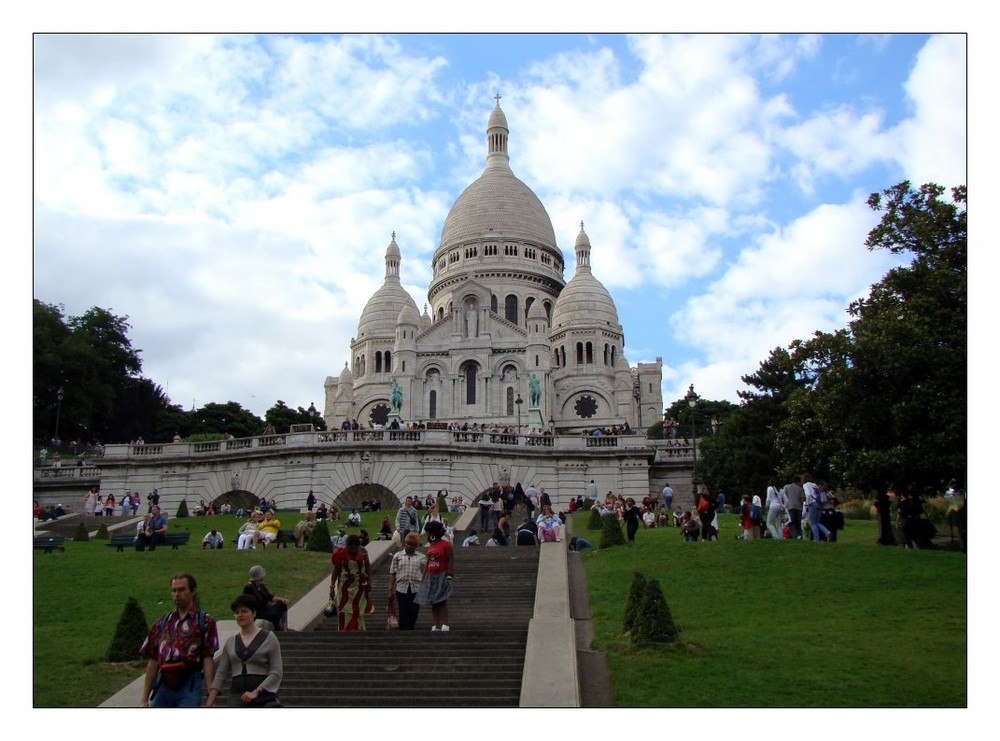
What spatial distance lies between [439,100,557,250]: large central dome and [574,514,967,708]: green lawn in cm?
8341

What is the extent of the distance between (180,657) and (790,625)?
9617 mm

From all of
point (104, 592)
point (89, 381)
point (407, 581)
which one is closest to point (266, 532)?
point (104, 592)

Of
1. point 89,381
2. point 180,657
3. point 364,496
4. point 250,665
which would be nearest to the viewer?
point 180,657

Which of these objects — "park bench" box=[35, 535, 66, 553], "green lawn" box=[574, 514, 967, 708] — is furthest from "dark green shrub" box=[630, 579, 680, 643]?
"park bench" box=[35, 535, 66, 553]

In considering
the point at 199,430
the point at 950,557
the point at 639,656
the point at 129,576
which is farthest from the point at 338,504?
the point at 199,430

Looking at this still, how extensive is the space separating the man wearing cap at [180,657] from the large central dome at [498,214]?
314 ft

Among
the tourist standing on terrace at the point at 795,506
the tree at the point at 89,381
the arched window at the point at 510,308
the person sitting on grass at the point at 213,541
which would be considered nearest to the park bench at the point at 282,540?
the person sitting on grass at the point at 213,541

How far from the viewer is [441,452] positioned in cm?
4194

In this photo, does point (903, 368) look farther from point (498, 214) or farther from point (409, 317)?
point (498, 214)

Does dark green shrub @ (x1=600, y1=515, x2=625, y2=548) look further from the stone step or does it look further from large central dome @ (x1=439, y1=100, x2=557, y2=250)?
large central dome @ (x1=439, y1=100, x2=557, y2=250)

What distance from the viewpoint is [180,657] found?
1017 cm

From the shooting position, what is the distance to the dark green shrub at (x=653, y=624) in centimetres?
1519

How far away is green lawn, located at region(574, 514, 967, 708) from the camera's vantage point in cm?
1306

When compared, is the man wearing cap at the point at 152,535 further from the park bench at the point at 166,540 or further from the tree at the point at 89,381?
the tree at the point at 89,381
